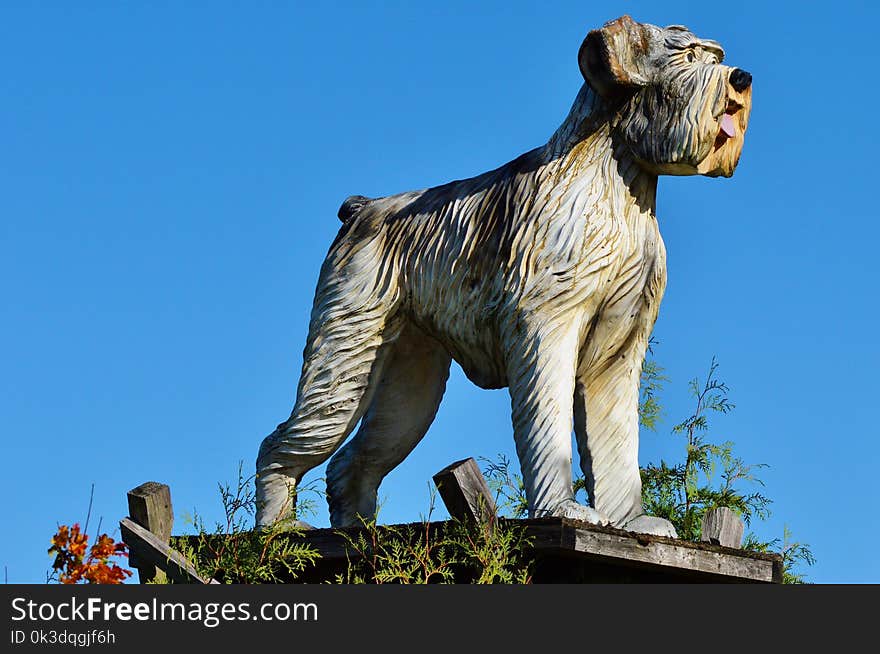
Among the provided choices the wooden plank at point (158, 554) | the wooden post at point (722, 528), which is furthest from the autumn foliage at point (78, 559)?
the wooden post at point (722, 528)

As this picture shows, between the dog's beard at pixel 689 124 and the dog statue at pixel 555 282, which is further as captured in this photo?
the dog's beard at pixel 689 124

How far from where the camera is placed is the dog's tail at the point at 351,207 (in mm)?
Answer: 8852

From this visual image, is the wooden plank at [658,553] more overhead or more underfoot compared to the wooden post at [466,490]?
more underfoot

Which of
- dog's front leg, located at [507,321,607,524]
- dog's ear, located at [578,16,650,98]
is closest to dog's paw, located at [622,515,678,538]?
→ dog's front leg, located at [507,321,607,524]

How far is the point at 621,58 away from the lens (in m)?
7.89

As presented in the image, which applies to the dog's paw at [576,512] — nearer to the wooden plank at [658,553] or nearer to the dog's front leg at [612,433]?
the wooden plank at [658,553]

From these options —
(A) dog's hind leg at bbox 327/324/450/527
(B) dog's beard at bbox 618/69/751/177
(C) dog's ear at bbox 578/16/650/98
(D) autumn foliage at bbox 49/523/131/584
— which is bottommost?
(D) autumn foliage at bbox 49/523/131/584

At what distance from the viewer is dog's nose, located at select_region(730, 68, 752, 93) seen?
310 inches

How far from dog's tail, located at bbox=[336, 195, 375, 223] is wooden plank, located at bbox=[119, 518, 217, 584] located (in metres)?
2.38

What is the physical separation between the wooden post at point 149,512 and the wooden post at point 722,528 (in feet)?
7.89

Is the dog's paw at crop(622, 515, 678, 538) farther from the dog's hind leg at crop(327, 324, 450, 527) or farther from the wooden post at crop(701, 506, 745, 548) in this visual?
the dog's hind leg at crop(327, 324, 450, 527)
